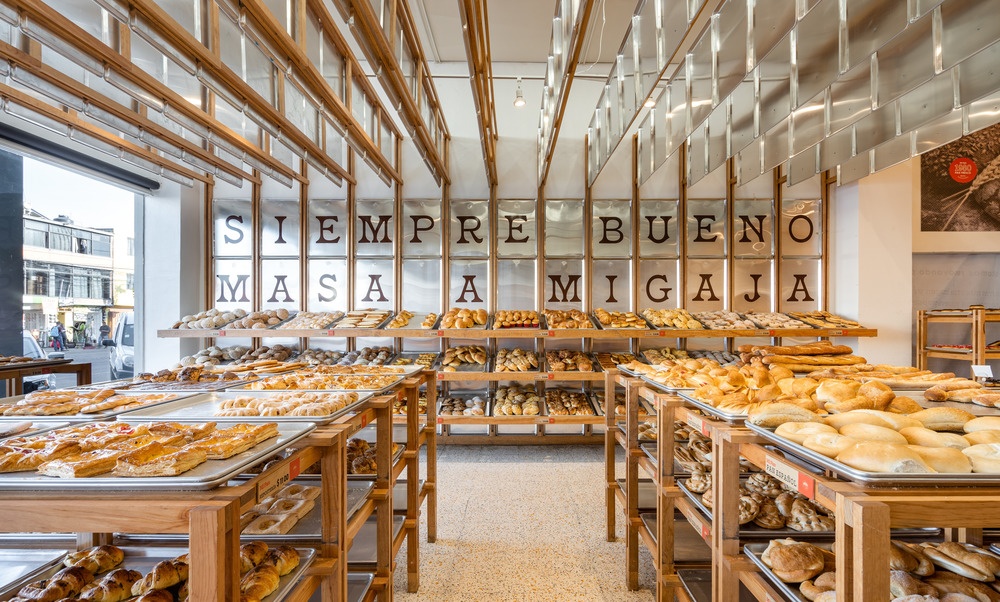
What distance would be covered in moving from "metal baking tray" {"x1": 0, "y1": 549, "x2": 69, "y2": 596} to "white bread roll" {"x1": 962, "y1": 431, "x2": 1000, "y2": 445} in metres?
2.86

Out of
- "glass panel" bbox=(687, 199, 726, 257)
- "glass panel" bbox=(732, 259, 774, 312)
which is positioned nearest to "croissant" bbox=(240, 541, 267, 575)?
"glass panel" bbox=(687, 199, 726, 257)

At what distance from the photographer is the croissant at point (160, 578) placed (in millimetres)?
1406

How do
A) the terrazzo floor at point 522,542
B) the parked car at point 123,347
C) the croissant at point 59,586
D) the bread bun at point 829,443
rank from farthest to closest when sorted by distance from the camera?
the parked car at point 123,347 → the terrazzo floor at point 522,542 → the croissant at point 59,586 → the bread bun at point 829,443

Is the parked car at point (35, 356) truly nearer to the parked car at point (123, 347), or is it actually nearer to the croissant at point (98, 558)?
the parked car at point (123, 347)

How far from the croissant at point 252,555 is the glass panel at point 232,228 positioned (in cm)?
484

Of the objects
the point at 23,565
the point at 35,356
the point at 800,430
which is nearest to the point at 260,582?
the point at 23,565

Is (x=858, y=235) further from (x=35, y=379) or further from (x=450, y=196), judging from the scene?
(x=35, y=379)

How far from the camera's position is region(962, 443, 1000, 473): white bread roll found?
1.14 metres

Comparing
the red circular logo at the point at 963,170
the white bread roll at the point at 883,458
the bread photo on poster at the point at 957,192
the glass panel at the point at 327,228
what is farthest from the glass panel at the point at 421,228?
the red circular logo at the point at 963,170

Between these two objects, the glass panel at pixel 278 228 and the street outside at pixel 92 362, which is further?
the glass panel at pixel 278 228

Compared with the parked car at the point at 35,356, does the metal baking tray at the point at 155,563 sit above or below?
below

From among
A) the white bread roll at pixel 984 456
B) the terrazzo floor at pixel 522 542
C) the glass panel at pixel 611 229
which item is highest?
the glass panel at pixel 611 229

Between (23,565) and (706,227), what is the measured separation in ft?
19.5

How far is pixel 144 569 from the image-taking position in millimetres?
1650
